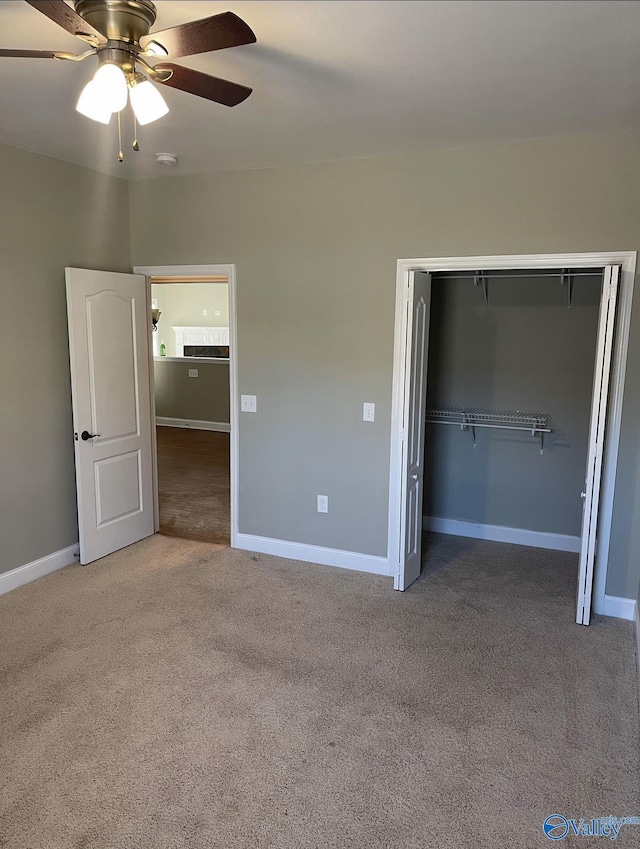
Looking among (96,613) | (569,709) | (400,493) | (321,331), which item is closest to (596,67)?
(321,331)

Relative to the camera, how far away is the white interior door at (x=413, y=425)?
3.46 meters

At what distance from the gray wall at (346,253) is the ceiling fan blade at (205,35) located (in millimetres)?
1922

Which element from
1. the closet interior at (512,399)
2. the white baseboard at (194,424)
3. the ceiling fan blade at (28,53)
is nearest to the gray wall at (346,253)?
the closet interior at (512,399)

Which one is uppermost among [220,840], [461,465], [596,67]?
[596,67]

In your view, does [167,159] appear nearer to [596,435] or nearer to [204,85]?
[204,85]

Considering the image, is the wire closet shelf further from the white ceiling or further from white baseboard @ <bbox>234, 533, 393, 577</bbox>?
the white ceiling

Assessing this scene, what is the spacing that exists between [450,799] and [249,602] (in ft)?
5.59

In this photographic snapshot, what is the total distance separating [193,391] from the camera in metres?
9.21

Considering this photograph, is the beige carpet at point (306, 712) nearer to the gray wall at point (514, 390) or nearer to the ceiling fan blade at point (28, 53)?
the gray wall at point (514, 390)

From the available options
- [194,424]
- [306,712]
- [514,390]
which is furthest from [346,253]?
[194,424]

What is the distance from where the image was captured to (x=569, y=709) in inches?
102

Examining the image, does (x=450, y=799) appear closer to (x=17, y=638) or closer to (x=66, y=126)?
(x=17, y=638)

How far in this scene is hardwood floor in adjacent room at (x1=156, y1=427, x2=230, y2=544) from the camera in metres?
4.79

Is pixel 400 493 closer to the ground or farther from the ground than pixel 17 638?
farther from the ground
